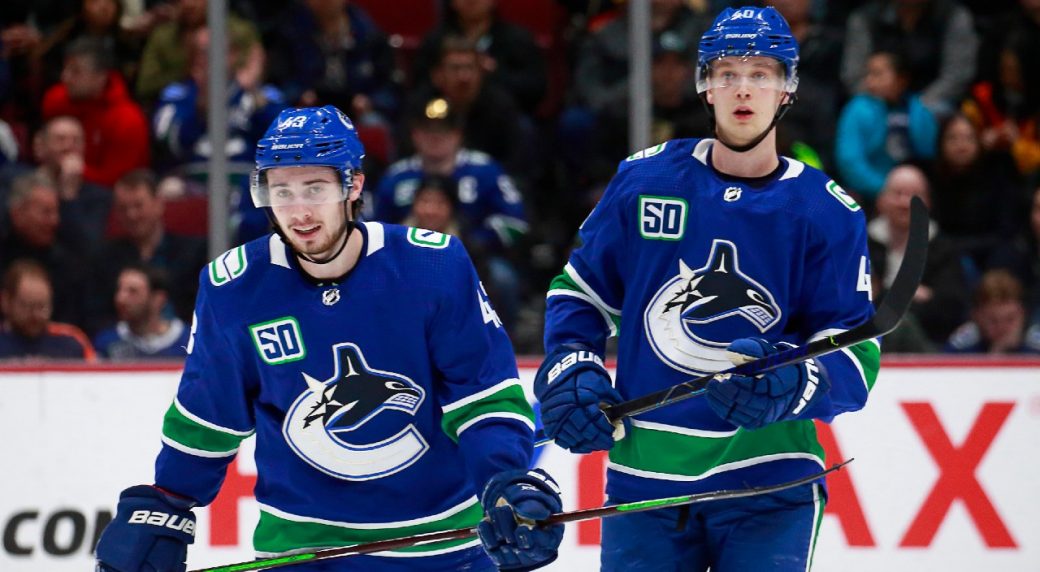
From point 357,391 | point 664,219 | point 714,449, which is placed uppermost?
point 664,219

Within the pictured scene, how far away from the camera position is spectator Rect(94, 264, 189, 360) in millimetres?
5188

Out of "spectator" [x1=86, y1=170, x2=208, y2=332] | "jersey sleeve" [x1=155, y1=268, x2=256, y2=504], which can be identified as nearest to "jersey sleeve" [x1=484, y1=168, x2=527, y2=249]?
"spectator" [x1=86, y1=170, x2=208, y2=332]

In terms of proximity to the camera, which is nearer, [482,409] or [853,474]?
[482,409]

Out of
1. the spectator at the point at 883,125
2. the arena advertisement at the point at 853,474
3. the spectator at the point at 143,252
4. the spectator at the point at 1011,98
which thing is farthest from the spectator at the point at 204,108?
the spectator at the point at 1011,98

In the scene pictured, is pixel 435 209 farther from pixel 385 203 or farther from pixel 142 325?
pixel 142 325

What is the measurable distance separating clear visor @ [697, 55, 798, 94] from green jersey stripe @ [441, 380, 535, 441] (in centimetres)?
63

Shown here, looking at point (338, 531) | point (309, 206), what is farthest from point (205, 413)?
point (309, 206)

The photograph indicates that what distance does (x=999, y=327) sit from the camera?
5281 millimetres

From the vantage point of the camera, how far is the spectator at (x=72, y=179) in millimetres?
5566

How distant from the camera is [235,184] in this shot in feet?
18.1

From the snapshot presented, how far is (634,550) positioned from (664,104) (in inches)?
125

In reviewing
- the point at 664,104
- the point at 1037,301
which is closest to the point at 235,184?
the point at 664,104

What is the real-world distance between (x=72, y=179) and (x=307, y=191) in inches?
126

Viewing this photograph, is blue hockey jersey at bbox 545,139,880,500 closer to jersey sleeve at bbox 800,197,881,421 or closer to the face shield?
jersey sleeve at bbox 800,197,881,421
